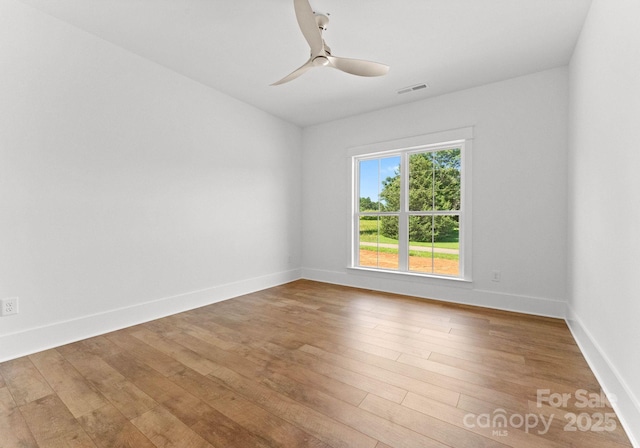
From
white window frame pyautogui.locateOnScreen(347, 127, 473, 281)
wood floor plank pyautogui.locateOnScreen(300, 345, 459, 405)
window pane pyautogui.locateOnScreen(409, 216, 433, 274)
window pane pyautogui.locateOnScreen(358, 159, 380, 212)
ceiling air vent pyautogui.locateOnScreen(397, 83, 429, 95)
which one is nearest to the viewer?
wood floor plank pyautogui.locateOnScreen(300, 345, 459, 405)

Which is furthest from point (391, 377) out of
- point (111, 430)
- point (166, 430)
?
point (111, 430)

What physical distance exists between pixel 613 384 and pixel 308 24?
9.60 ft

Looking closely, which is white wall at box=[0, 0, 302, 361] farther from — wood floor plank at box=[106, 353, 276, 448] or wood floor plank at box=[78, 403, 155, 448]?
wood floor plank at box=[78, 403, 155, 448]

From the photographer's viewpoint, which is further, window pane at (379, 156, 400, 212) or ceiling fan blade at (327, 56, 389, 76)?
window pane at (379, 156, 400, 212)

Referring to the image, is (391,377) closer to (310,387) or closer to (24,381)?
(310,387)

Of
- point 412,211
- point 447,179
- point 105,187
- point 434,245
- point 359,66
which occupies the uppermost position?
point 359,66

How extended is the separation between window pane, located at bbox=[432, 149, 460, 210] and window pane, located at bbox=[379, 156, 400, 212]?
536mm

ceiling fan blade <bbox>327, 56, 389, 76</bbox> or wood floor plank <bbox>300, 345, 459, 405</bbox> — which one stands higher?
ceiling fan blade <bbox>327, 56, 389, 76</bbox>

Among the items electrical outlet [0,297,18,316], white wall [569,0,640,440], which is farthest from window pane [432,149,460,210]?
electrical outlet [0,297,18,316]

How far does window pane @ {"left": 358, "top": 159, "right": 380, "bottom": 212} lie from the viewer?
439 centimetres

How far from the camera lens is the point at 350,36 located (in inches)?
98.8

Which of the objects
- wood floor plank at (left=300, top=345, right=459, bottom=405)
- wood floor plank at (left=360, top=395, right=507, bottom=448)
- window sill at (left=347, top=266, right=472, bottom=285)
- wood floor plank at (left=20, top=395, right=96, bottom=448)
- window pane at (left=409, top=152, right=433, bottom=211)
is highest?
window pane at (left=409, top=152, right=433, bottom=211)

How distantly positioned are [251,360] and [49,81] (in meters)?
2.82

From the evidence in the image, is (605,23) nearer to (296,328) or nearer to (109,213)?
(296,328)
